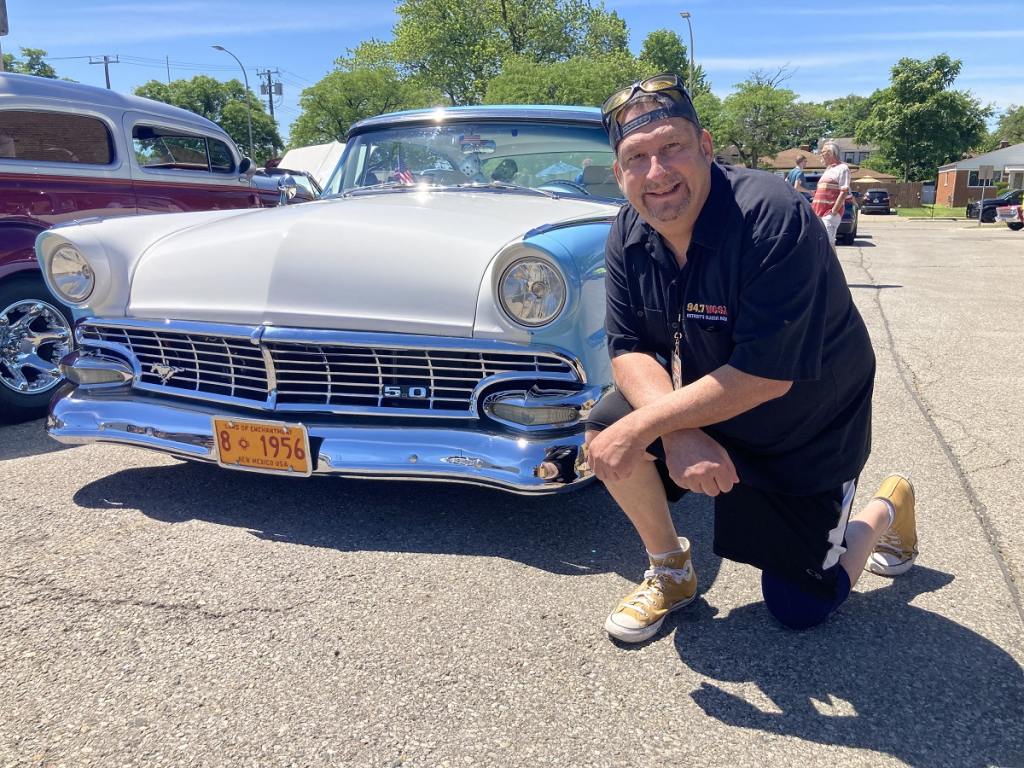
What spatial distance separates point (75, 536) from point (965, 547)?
2.95 metres

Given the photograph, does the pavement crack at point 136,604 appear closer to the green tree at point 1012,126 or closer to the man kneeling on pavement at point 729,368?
the man kneeling on pavement at point 729,368

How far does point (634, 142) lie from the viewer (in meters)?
1.94

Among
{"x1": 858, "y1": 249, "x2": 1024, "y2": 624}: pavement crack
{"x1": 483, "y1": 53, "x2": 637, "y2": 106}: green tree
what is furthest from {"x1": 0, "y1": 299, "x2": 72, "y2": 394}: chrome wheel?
{"x1": 483, "y1": 53, "x2": 637, "y2": 106}: green tree

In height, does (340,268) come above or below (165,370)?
above

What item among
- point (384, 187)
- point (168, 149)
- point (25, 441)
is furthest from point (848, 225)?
point (25, 441)

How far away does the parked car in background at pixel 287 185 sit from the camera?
180 inches

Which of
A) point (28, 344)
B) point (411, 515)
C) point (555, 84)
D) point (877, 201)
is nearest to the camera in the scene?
point (411, 515)

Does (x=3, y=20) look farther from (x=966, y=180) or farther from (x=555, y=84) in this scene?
(x=966, y=180)

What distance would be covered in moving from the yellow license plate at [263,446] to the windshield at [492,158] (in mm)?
1652

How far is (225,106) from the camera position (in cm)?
6019

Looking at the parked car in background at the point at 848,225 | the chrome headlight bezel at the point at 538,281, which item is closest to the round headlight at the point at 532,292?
the chrome headlight bezel at the point at 538,281

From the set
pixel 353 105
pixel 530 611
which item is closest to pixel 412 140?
pixel 530 611

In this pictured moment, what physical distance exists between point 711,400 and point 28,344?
3.87 m

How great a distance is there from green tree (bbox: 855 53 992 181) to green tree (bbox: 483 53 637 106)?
23744mm
